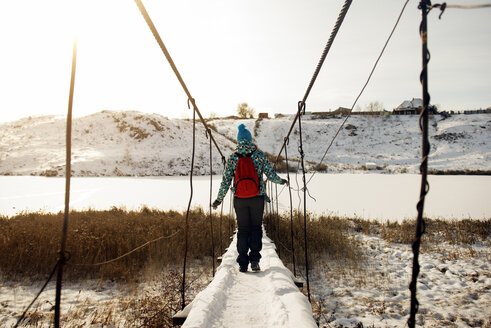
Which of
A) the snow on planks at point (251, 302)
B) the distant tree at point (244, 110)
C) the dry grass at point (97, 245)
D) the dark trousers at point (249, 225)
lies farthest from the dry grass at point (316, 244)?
the distant tree at point (244, 110)

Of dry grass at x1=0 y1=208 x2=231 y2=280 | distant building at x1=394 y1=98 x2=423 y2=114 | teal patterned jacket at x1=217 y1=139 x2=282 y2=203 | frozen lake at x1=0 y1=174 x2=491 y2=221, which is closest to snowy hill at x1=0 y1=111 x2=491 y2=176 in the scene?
frozen lake at x1=0 y1=174 x2=491 y2=221

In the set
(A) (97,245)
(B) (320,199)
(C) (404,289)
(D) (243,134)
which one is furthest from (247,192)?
(B) (320,199)

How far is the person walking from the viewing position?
2857 millimetres

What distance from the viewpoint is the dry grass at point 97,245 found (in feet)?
14.4

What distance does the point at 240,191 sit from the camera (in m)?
2.87

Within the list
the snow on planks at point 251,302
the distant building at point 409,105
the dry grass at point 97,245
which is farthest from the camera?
the distant building at point 409,105

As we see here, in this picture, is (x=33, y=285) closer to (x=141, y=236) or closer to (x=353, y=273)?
(x=141, y=236)

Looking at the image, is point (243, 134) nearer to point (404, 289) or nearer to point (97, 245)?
point (404, 289)

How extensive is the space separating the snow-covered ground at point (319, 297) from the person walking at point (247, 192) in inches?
9.3

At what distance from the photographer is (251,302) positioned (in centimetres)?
219

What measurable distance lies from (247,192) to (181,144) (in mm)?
22976

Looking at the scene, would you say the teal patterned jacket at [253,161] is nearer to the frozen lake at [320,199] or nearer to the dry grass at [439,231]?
the dry grass at [439,231]

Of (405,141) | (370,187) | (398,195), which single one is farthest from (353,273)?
(405,141)

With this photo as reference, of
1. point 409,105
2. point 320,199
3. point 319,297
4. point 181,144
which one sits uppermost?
point 409,105
